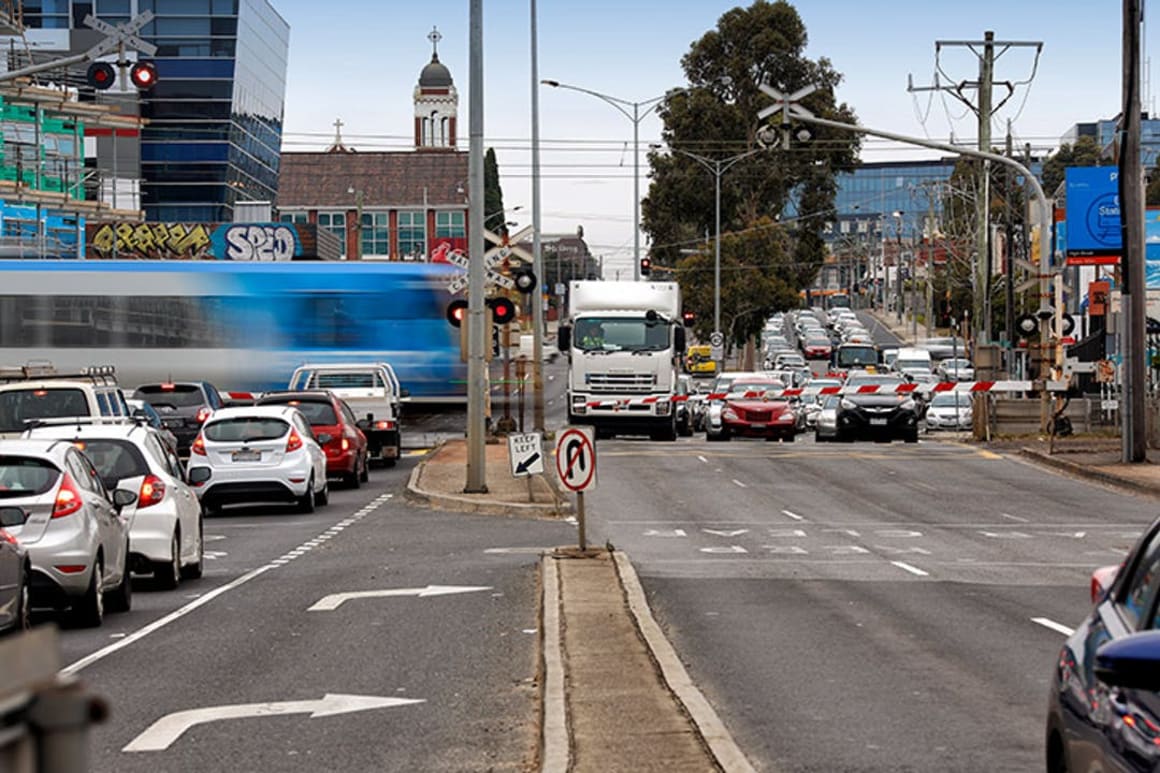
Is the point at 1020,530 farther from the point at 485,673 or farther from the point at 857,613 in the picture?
the point at 485,673

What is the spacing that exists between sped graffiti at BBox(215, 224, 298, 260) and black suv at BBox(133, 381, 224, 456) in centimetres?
4580

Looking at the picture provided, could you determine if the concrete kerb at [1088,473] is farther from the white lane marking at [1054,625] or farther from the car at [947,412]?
the car at [947,412]

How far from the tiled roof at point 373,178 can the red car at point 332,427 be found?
338 ft

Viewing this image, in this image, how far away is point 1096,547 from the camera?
22.6 m

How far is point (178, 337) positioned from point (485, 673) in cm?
4043

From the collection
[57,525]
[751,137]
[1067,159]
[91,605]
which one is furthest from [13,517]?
[1067,159]

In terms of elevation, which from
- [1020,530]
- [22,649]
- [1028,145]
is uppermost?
[1028,145]

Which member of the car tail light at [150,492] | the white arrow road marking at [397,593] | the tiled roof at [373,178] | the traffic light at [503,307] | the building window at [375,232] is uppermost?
the tiled roof at [373,178]

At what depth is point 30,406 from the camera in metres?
27.1

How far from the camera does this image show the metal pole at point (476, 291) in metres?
28.0

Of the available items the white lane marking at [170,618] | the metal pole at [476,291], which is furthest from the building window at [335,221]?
the white lane marking at [170,618]

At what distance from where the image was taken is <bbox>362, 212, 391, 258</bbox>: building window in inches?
5433

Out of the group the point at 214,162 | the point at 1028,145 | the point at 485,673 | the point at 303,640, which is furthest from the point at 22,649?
the point at 214,162

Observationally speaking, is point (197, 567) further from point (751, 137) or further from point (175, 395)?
point (751, 137)
